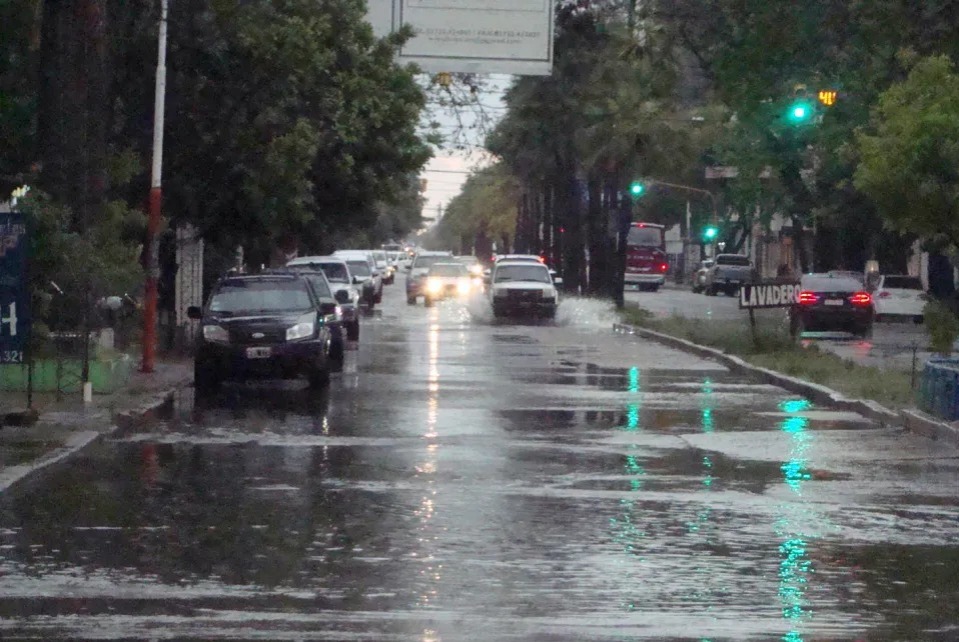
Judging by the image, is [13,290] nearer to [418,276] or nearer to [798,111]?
[798,111]

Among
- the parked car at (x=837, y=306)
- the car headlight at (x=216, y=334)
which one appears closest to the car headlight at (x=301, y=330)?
the car headlight at (x=216, y=334)

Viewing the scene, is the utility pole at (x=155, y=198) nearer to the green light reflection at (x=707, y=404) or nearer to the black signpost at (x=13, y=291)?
the green light reflection at (x=707, y=404)

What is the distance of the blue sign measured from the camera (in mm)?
15789

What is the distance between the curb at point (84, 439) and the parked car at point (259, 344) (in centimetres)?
91

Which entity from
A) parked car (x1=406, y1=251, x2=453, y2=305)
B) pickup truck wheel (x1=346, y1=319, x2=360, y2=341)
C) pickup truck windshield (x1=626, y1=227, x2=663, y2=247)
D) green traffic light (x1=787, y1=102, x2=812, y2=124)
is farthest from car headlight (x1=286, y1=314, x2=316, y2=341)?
Answer: pickup truck windshield (x1=626, y1=227, x2=663, y2=247)

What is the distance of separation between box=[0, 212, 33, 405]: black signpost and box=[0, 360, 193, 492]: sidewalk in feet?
2.94

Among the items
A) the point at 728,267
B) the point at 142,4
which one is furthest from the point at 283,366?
the point at 728,267

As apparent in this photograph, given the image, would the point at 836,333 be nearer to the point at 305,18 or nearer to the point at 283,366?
the point at 305,18

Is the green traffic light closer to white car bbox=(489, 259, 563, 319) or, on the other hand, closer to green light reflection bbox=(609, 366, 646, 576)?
white car bbox=(489, 259, 563, 319)

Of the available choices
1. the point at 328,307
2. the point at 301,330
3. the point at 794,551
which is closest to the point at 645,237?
the point at 328,307

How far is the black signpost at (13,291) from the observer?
15789 millimetres

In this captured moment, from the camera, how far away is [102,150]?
2194 centimetres

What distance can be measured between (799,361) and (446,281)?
35.7m

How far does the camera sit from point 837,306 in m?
39.9
